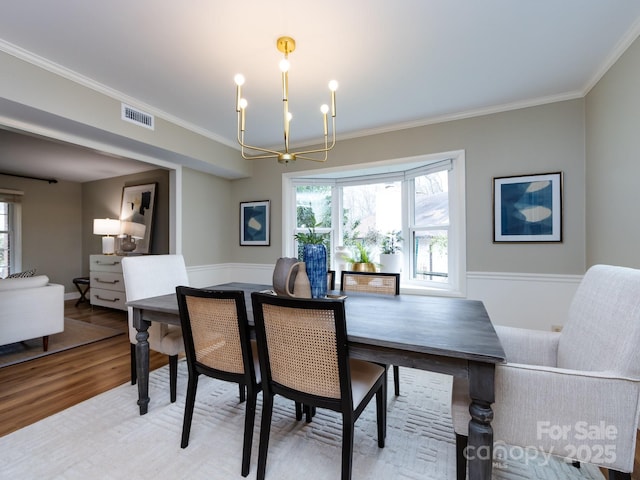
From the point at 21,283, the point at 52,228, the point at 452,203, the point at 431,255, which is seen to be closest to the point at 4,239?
the point at 52,228

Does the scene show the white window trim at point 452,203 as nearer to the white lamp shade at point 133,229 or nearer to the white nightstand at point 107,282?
the white lamp shade at point 133,229

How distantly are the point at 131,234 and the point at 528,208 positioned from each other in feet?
17.4

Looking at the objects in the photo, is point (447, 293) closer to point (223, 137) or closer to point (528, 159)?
point (528, 159)

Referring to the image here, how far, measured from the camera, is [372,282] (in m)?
2.52

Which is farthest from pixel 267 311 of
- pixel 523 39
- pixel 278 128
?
→ pixel 278 128

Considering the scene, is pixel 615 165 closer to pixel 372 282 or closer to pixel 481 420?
pixel 372 282

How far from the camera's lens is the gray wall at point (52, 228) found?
555 centimetres

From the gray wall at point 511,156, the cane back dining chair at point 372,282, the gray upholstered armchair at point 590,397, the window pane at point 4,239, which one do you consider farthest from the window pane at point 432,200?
the window pane at point 4,239

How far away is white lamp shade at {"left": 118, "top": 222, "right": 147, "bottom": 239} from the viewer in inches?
183

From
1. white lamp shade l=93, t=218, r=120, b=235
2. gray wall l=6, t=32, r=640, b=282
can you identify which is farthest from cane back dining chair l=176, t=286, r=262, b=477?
white lamp shade l=93, t=218, r=120, b=235

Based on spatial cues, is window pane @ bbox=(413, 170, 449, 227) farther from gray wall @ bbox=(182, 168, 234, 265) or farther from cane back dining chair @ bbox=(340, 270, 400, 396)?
gray wall @ bbox=(182, 168, 234, 265)

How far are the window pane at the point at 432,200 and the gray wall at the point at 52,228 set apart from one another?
657 cm

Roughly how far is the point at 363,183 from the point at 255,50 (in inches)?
91.9

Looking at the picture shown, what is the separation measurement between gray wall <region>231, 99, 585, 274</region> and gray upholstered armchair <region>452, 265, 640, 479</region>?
1.73m
